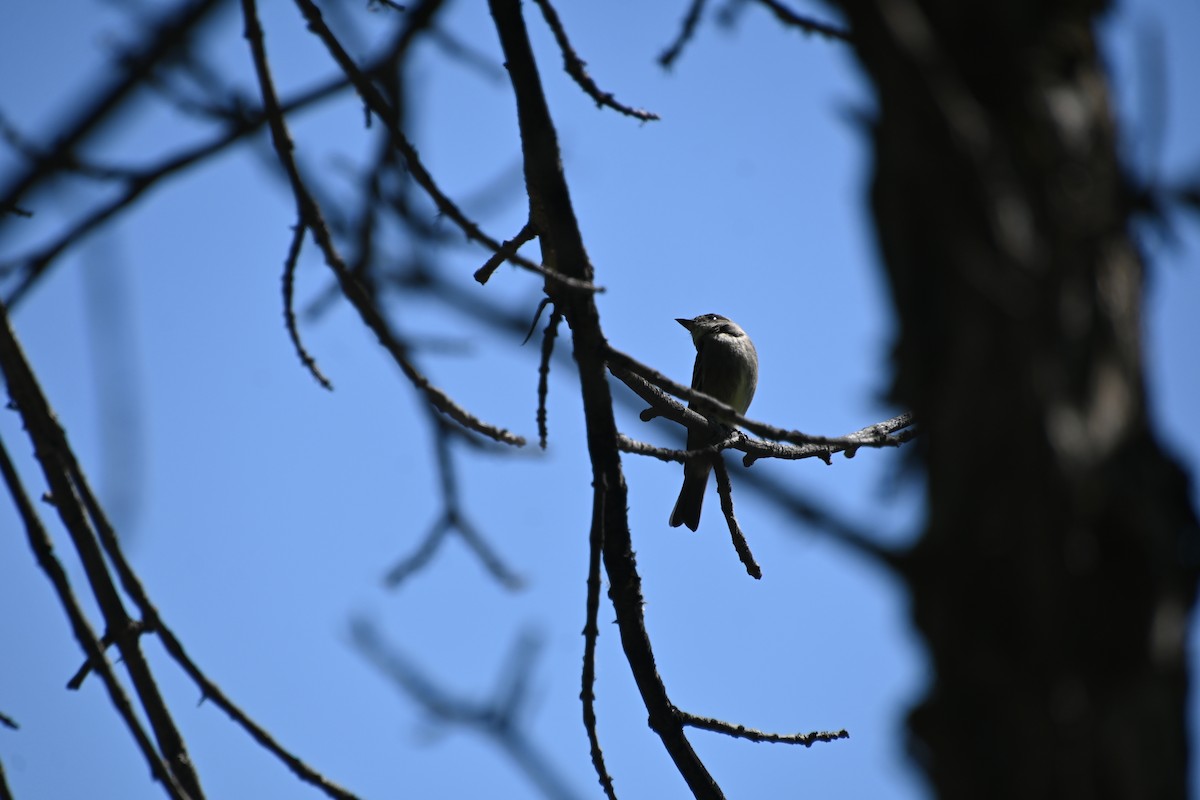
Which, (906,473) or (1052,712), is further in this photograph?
(906,473)

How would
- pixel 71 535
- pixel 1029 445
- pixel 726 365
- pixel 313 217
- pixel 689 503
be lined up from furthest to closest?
pixel 726 365 → pixel 689 503 → pixel 71 535 → pixel 313 217 → pixel 1029 445

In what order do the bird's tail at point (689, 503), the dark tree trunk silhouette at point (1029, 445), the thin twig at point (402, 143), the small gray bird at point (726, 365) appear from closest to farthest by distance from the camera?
the dark tree trunk silhouette at point (1029, 445) < the thin twig at point (402, 143) < the bird's tail at point (689, 503) < the small gray bird at point (726, 365)

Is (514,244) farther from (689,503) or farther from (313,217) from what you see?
(689,503)

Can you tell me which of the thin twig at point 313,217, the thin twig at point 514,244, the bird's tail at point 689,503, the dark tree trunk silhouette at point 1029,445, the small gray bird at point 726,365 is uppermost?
the small gray bird at point 726,365

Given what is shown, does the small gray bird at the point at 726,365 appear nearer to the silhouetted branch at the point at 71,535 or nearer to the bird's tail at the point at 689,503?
the bird's tail at the point at 689,503

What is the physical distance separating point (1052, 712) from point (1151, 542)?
24 centimetres

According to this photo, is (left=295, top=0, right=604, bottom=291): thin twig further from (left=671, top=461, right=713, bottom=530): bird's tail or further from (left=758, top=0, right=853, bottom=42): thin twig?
(left=671, top=461, right=713, bottom=530): bird's tail

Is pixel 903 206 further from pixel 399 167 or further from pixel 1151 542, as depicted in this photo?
pixel 399 167

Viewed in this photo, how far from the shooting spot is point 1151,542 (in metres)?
1.37

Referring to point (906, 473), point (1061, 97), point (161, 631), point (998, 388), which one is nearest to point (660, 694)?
point (161, 631)

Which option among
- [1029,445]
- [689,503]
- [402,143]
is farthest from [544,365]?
[689,503]

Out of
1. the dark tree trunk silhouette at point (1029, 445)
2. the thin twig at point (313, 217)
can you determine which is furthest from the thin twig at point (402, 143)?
the dark tree trunk silhouette at point (1029, 445)

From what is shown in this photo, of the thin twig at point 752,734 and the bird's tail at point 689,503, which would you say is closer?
the thin twig at point 752,734

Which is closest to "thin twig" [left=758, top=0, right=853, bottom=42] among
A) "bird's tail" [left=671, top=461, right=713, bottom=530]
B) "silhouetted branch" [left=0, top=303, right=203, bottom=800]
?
"silhouetted branch" [left=0, top=303, right=203, bottom=800]
